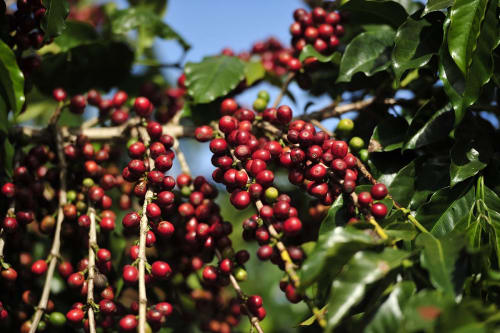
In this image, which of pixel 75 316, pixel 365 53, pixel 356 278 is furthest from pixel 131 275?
pixel 365 53

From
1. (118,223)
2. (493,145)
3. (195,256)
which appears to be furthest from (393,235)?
(118,223)

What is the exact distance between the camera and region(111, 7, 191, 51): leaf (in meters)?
2.70

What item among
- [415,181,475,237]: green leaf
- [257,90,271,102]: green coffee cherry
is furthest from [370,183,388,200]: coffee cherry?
[257,90,271,102]: green coffee cherry

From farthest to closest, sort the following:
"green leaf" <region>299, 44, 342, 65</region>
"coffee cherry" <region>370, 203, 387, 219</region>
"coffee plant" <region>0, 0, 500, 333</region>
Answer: "green leaf" <region>299, 44, 342, 65</region>
"coffee cherry" <region>370, 203, 387, 219</region>
"coffee plant" <region>0, 0, 500, 333</region>

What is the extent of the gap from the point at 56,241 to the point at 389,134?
149 cm

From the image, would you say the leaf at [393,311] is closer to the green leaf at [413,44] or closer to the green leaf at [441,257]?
the green leaf at [441,257]

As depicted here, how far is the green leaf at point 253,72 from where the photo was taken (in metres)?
2.54

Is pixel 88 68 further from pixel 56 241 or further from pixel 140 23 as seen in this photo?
pixel 56 241

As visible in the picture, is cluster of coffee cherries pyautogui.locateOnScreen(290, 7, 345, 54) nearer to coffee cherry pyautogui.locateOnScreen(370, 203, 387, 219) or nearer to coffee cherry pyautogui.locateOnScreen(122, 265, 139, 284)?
coffee cherry pyautogui.locateOnScreen(370, 203, 387, 219)

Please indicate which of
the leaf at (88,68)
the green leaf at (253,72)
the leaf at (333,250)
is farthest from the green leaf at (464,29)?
the leaf at (88,68)

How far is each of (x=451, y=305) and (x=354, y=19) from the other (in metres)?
1.88

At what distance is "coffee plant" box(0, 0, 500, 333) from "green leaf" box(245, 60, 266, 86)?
0.01m

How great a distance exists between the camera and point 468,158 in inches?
64.1

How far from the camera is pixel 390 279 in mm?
1275
